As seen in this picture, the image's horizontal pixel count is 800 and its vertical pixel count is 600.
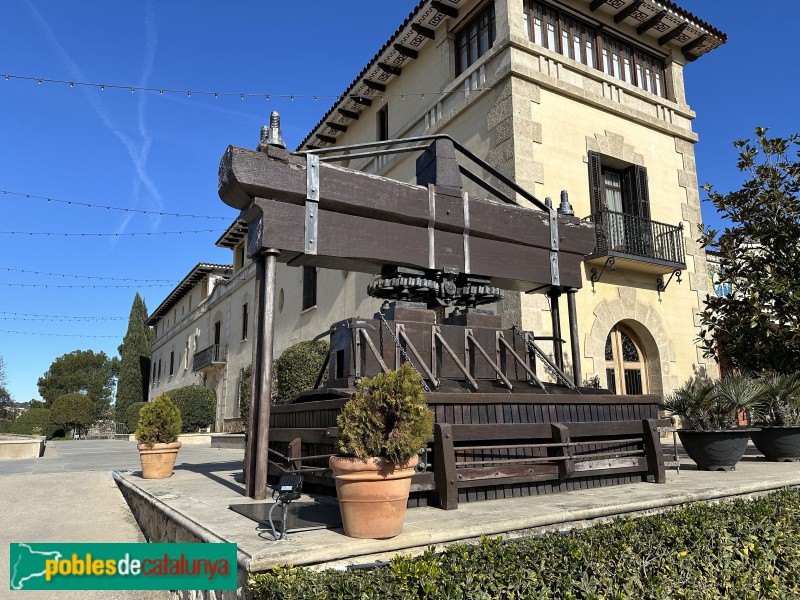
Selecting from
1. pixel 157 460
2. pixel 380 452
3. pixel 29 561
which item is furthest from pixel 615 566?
pixel 157 460

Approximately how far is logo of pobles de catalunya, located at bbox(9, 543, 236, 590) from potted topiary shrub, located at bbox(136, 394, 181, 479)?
432 cm

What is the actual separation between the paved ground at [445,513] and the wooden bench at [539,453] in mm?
176

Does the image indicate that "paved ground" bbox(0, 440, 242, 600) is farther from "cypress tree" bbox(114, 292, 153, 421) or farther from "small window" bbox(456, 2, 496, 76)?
"cypress tree" bbox(114, 292, 153, 421)

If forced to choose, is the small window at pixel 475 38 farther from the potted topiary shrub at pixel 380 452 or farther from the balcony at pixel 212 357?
the balcony at pixel 212 357

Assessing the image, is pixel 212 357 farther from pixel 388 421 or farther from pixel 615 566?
pixel 615 566

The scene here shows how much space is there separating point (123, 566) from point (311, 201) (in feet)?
10.7

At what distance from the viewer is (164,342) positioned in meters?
45.1

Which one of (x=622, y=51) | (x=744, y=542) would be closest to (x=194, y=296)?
(x=622, y=51)

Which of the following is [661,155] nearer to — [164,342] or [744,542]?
[744,542]

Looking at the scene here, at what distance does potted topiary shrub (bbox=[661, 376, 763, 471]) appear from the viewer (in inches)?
279

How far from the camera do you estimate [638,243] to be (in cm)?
1291

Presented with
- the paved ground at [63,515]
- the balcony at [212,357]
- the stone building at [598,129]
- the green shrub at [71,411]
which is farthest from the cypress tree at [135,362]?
the paved ground at [63,515]

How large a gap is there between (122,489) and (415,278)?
498 cm

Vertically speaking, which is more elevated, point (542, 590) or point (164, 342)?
point (164, 342)
